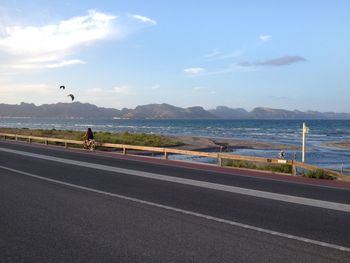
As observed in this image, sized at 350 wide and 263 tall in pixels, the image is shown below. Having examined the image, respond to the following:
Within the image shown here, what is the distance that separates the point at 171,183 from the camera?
1355cm

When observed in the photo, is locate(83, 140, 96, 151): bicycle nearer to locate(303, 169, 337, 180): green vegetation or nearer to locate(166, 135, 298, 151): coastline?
locate(166, 135, 298, 151): coastline

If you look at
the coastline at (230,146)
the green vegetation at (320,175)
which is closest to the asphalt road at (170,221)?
the green vegetation at (320,175)

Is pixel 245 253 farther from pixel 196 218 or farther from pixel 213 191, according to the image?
pixel 213 191

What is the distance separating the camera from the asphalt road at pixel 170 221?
6.09 metres

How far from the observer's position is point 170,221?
8008 millimetres

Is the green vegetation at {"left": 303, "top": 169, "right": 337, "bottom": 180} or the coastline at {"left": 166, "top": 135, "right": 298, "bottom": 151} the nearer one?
the green vegetation at {"left": 303, "top": 169, "right": 337, "bottom": 180}

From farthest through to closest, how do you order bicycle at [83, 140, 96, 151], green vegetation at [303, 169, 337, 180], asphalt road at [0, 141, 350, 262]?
bicycle at [83, 140, 96, 151], green vegetation at [303, 169, 337, 180], asphalt road at [0, 141, 350, 262]

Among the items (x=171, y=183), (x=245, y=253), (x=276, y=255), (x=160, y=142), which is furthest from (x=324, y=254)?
(x=160, y=142)

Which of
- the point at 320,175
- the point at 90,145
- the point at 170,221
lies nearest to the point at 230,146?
the point at 90,145

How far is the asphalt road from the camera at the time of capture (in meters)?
6.09

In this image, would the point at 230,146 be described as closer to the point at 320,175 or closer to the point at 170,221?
the point at 320,175

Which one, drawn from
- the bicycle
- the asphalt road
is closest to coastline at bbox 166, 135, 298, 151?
the bicycle

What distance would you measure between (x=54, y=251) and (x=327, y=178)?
1268 cm

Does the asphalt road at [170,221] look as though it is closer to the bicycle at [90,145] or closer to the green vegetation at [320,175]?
the green vegetation at [320,175]
